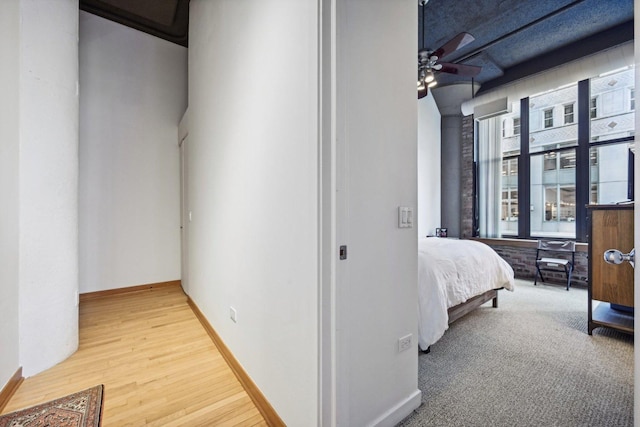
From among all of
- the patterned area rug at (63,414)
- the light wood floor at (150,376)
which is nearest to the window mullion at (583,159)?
the light wood floor at (150,376)

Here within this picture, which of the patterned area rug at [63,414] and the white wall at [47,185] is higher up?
the white wall at [47,185]

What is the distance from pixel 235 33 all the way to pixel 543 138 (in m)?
5.22

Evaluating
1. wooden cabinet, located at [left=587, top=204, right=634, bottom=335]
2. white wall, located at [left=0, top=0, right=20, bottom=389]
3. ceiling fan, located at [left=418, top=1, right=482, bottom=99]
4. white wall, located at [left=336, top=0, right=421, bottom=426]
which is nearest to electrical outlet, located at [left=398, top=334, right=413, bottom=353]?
white wall, located at [left=336, top=0, right=421, bottom=426]

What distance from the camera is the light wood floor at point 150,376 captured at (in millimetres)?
1507

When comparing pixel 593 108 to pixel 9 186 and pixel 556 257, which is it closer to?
pixel 556 257

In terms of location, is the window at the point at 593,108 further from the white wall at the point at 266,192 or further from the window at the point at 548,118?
the white wall at the point at 266,192

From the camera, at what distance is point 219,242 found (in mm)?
2213

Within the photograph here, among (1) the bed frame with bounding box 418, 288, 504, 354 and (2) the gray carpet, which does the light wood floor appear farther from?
(1) the bed frame with bounding box 418, 288, 504, 354

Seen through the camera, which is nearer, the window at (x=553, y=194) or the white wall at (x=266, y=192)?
the white wall at (x=266, y=192)

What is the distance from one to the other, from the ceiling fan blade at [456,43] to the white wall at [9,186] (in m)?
3.39

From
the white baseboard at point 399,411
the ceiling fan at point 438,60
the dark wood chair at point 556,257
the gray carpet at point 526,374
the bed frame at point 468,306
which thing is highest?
the ceiling fan at point 438,60

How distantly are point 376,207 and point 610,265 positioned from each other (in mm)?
2296

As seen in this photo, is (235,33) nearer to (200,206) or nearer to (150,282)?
(200,206)

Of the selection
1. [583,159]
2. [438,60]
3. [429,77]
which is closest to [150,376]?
[429,77]
